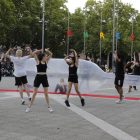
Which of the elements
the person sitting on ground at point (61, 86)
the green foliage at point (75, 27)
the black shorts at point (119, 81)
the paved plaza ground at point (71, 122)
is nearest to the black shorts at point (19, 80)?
the paved plaza ground at point (71, 122)

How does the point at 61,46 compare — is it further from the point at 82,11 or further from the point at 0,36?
the point at 0,36

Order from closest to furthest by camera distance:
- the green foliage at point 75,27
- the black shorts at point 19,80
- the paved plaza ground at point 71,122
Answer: the paved plaza ground at point 71,122 → the black shorts at point 19,80 → the green foliage at point 75,27

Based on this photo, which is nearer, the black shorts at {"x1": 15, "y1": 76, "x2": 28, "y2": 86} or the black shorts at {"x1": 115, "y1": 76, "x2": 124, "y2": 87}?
the black shorts at {"x1": 15, "y1": 76, "x2": 28, "y2": 86}

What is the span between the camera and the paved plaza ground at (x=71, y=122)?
461cm

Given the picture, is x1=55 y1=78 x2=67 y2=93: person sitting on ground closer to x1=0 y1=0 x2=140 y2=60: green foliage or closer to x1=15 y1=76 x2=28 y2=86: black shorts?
x1=15 y1=76 x2=28 y2=86: black shorts

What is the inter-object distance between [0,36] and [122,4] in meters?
26.8

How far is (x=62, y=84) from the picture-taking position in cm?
1070

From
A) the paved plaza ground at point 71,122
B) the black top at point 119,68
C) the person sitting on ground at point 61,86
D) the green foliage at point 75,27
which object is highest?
the green foliage at point 75,27

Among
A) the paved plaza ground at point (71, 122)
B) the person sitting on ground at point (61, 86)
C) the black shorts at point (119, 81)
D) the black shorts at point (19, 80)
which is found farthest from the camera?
the person sitting on ground at point (61, 86)

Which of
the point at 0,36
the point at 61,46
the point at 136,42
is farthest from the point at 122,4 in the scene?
the point at 0,36

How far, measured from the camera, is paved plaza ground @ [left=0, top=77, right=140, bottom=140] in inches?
182

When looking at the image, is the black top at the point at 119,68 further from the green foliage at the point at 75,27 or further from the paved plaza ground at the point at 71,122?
the green foliage at the point at 75,27

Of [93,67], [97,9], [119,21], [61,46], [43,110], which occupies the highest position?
[97,9]

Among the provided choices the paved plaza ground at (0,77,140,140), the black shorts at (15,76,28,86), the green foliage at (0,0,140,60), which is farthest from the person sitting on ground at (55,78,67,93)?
the green foliage at (0,0,140,60)
